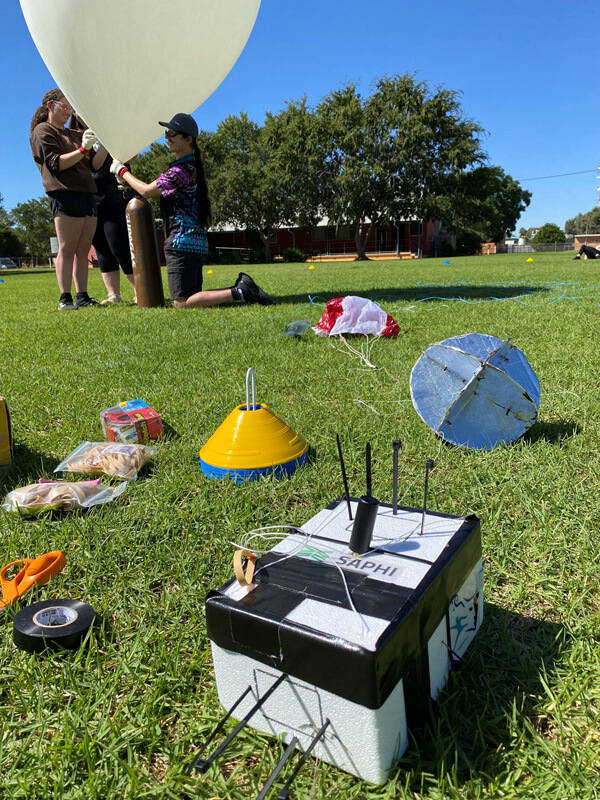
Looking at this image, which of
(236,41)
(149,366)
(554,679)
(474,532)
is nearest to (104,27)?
(236,41)

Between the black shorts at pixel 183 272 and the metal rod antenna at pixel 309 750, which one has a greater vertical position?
the black shorts at pixel 183 272

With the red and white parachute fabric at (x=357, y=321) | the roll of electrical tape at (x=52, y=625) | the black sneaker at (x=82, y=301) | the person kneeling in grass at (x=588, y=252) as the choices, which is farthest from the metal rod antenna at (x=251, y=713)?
the person kneeling in grass at (x=588, y=252)

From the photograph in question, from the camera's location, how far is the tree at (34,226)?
5488cm

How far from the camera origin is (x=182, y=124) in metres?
5.32

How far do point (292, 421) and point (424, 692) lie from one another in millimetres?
1603

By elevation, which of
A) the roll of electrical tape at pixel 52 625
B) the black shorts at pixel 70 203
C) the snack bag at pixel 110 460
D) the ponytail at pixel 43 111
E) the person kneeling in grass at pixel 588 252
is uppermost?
the ponytail at pixel 43 111

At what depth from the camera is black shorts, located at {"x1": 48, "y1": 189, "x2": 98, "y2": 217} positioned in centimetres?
564

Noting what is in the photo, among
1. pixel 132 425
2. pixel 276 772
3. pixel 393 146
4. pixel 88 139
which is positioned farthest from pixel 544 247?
pixel 276 772

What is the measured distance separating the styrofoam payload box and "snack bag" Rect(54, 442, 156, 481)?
3.55 ft

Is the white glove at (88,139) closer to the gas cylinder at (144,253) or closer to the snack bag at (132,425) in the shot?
the gas cylinder at (144,253)

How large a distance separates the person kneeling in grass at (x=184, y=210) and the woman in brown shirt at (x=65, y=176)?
397 millimetres

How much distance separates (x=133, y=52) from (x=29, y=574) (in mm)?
4817

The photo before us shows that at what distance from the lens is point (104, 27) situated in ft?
15.0

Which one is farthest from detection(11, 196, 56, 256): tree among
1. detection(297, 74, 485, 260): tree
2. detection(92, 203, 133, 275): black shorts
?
detection(92, 203, 133, 275): black shorts
